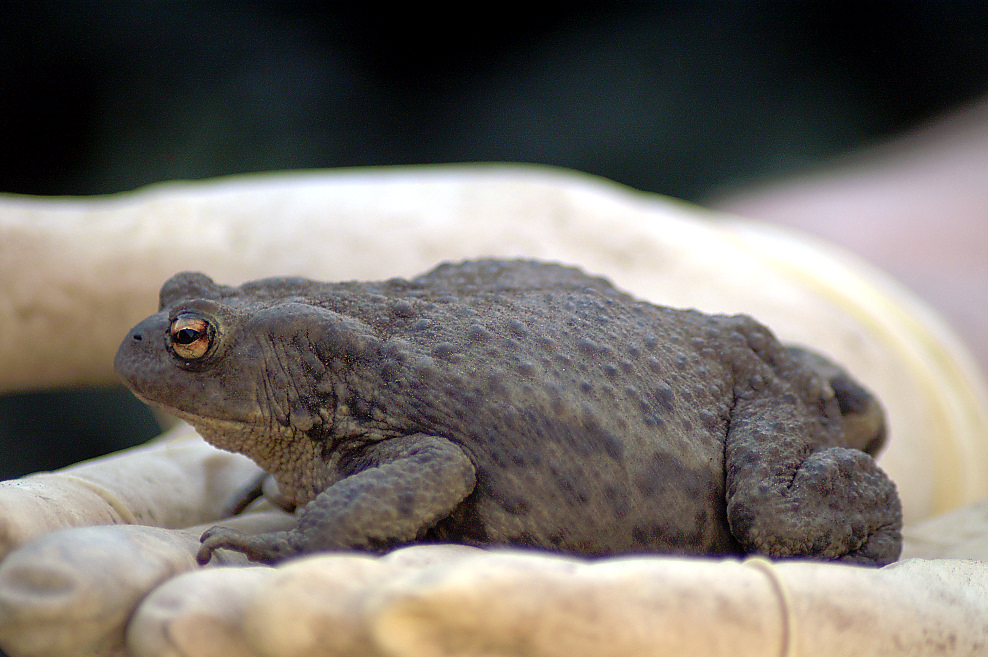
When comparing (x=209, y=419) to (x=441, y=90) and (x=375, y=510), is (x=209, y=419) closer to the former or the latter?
(x=375, y=510)

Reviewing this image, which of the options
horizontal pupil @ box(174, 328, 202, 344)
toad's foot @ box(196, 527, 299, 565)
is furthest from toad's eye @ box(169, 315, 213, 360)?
toad's foot @ box(196, 527, 299, 565)

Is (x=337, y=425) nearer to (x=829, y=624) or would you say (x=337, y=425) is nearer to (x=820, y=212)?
(x=829, y=624)

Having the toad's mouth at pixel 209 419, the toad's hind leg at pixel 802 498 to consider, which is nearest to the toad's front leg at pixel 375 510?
the toad's mouth at pixel 209 419

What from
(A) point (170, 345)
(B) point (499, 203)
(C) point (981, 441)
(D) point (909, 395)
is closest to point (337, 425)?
(A) point (170, 345)

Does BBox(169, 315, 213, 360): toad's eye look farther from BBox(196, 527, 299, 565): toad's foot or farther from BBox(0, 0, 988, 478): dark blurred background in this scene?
BBox(0, 0, 988, 478): dark blurred background

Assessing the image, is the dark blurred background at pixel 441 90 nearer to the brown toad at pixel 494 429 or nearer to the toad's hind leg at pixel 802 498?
the brown toad at pixel 494 429

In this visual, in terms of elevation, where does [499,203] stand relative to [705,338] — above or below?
→ above

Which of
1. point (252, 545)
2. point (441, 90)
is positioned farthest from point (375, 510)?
point (441, 90)
